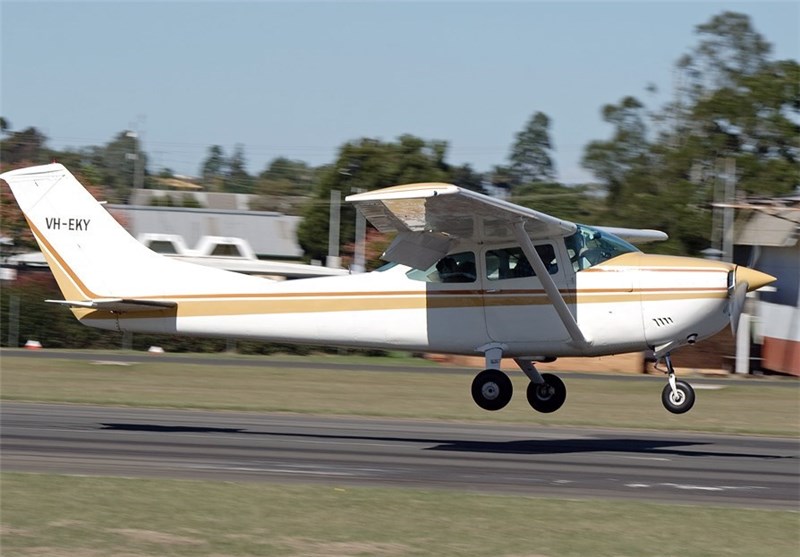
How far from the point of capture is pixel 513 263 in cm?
1553

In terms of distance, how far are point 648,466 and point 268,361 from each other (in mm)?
20207

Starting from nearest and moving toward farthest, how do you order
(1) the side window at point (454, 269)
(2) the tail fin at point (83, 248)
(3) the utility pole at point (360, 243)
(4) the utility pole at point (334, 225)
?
(1) the side window at point (454, 269), (2) the tail fin at point (83, 248), (3) the utility pole at point (360, 243), (4) the utility pole at point (334, 225)

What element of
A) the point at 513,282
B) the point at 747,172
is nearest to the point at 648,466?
the point at 513,282

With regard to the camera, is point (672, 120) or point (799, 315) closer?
point (799, 315)

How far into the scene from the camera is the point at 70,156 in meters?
107

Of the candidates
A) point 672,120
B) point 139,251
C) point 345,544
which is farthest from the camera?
point 672,120

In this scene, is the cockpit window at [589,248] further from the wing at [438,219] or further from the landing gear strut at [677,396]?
the landing gear strut at [677,396]

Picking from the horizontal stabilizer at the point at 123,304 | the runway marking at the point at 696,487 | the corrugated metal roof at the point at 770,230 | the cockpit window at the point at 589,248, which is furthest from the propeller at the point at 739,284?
the corrugated metal roof at the point at 770,230

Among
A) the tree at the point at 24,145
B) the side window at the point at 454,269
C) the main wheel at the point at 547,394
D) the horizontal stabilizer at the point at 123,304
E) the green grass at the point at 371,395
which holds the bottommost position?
the green grass at the point at 371,395

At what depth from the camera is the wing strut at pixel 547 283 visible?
48.5 ft

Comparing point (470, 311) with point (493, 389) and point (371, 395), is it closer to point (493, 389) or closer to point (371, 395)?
point (493, 389)

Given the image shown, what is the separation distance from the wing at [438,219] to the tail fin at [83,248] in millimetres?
2841

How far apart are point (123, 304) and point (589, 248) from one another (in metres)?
6.71

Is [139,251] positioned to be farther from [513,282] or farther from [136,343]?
[136,343]
